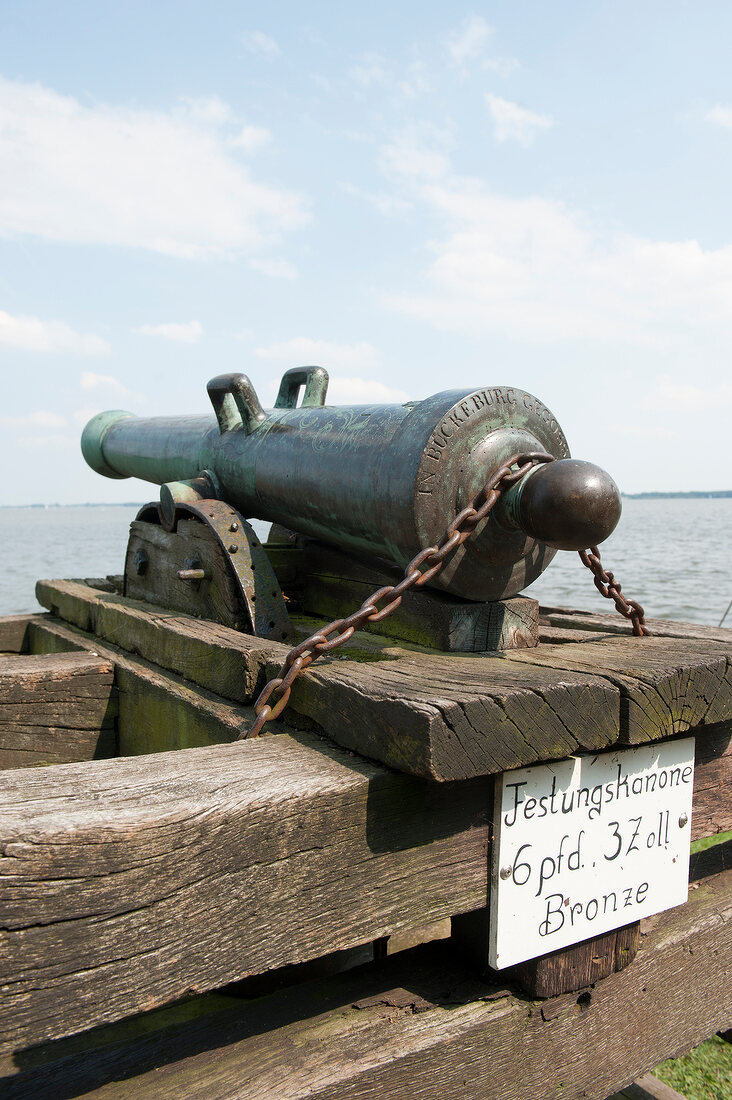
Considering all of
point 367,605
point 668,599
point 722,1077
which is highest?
point 367,605

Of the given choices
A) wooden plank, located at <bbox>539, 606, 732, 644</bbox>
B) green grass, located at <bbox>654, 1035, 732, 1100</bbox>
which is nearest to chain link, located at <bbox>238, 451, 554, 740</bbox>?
wooden plank, located at <bbox>539, 606, 732, 644</bbox>

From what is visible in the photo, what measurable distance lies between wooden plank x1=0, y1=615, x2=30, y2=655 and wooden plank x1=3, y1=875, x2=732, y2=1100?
3.09 m

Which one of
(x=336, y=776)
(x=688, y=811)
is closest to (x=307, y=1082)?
(x=336, y=776)

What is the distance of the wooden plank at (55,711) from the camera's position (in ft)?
10.3

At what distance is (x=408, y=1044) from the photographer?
177 centimetres

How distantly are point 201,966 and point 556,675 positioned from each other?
90 centimetres

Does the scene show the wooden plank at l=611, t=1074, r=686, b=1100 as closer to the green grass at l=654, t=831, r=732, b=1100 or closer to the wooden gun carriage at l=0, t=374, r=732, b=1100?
the green grass at l=654, t=831, r=732, b=1100

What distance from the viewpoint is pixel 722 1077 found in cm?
350

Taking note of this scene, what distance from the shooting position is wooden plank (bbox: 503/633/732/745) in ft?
6.18

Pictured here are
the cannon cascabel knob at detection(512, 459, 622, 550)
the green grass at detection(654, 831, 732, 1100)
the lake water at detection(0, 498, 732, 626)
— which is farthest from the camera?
the lake water at detection(0, 498, 732, 626)

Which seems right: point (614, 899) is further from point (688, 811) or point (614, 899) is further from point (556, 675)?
point (556, 675)

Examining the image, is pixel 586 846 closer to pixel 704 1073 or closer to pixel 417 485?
pixel 417 485

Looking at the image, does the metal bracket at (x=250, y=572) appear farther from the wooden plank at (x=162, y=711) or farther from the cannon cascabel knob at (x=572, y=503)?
the cannon cascabel knob at (x=572, y=503)

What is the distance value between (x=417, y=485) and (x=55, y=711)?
1.71 metres
